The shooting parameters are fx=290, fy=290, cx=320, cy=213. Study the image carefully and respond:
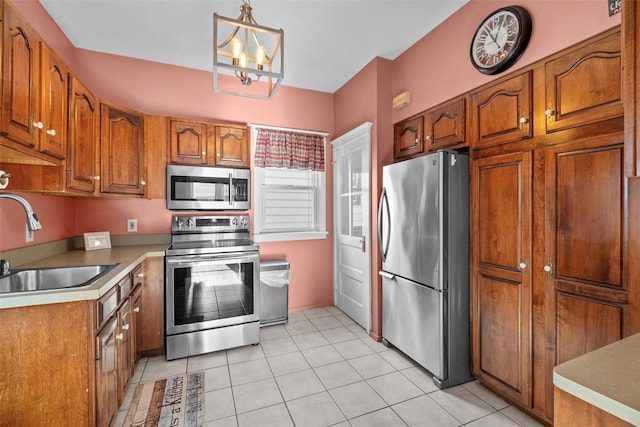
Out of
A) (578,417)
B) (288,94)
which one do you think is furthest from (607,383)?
(288,94)

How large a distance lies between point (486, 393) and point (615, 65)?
7.04 feet

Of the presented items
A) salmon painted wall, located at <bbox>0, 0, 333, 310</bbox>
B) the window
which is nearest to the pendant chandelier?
salmon painted wall, located at <bbox>0, 0, 333, 310</bbox>

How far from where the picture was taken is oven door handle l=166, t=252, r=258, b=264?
2.50 m

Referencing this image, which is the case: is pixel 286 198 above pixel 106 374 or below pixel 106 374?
above

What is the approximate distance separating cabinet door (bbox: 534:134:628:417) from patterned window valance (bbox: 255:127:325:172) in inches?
97.2

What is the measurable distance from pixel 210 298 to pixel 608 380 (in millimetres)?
2611

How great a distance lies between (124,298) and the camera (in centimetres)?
193

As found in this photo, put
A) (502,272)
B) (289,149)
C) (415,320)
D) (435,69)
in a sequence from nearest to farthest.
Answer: (502,272) → (415,320) → (435,69) → (289,149)

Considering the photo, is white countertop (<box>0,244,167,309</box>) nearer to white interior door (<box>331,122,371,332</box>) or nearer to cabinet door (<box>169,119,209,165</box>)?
cabinet door (<box>169,119,209,165</box>)

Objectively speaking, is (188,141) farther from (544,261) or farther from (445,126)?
(544,261)

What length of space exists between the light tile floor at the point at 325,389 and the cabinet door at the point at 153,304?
18 centimetres

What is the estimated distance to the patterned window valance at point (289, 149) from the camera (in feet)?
11.3

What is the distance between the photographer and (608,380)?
77 cm

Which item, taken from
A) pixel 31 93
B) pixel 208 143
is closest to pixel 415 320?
pixel 208 143
